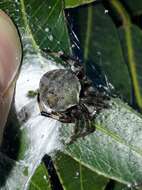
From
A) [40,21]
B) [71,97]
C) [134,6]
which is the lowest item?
[71,97]

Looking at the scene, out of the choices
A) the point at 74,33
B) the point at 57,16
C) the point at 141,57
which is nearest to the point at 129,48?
the point at 141,57

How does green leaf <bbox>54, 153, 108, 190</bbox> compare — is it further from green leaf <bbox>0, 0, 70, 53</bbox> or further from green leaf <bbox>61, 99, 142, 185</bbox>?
green leaf <bbox>0, 0, 70, 53</bbox>

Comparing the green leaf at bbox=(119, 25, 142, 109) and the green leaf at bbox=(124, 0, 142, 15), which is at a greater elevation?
the green leaf at bbox=(124, 0, 142, 15)

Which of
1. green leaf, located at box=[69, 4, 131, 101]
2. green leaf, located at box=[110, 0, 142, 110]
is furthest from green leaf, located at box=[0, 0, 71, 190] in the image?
green leaf, located at box=[110, 0, 142, 110]

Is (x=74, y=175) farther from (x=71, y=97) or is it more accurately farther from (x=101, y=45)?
(x=101, y=45)

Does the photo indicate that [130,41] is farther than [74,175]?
Yes

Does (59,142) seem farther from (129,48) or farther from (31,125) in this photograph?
(129,48)

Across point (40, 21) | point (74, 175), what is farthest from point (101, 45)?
point (74, 175)
